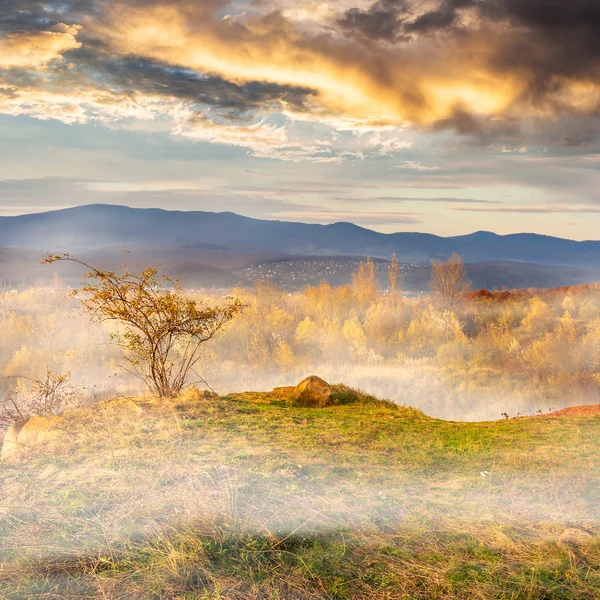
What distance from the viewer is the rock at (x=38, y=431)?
8.29 meters

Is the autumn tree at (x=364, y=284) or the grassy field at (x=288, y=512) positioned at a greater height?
the autumn tree at (x=364, y=284)

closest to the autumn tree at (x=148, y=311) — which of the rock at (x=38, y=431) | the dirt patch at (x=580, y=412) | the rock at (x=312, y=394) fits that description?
the rock at (x=38, y=431)

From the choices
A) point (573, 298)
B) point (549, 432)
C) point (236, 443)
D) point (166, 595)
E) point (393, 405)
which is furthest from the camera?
point (573, 298)

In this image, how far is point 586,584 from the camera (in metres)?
4.85

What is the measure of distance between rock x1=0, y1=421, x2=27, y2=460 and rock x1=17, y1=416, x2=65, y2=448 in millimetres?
82

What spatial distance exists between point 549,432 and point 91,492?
293 inches

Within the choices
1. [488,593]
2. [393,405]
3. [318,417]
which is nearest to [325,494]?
[488,593]

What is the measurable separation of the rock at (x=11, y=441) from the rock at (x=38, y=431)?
82 millimetres

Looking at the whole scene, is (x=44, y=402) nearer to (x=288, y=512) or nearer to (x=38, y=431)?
(x=38, y=431)

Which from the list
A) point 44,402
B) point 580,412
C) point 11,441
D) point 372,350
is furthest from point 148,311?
point 372,350

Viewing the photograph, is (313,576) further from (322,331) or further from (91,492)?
(322,331)

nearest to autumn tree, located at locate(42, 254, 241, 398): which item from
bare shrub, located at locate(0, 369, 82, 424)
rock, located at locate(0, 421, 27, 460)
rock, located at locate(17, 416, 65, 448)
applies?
bare shrub, located at locate(0, 369, 82, 424)

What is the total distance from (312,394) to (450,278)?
3026 cm

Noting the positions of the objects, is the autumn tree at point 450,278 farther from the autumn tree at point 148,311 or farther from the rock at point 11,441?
the rock at point 11,441
